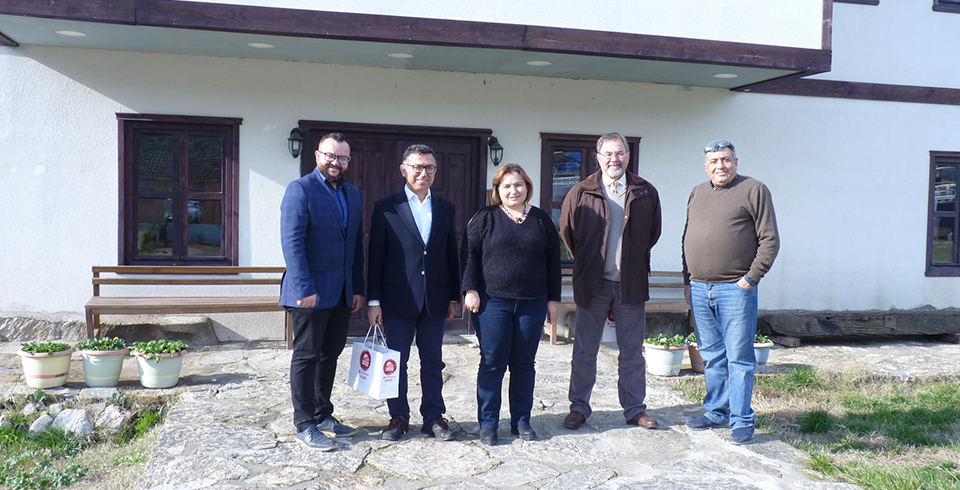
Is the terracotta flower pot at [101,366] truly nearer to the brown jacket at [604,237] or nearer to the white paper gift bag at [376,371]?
the white paper gift bag at [376,371]

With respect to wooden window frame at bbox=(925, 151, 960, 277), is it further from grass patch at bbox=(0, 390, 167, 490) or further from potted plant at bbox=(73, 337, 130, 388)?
potted plant at bbox=(73, 337, 130, 388)

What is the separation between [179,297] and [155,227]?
29.8 inches

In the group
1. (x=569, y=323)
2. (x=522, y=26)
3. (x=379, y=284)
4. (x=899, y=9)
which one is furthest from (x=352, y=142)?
(x=899, y=9)

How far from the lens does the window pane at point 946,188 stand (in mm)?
8680

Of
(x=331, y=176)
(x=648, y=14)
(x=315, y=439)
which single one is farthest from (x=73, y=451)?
(x=648, y=14)

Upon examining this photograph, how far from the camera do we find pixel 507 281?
13.2 feet

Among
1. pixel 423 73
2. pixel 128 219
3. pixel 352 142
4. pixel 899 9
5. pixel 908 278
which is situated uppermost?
pixel 899 9

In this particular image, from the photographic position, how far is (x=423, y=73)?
23.9ft

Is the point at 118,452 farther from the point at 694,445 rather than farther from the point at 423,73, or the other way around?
the point at 423,73

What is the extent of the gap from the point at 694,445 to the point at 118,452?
3.43 metres

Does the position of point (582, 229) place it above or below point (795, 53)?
below

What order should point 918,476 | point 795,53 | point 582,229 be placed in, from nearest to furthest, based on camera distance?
1. point 918,476
2. point 582,229
3. point 795,53

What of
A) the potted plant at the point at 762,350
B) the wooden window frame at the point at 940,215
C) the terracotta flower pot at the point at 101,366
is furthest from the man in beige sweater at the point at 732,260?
the wooden window frame at the point at 940,215

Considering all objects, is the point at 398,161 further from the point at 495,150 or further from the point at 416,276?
the point at 416,276
